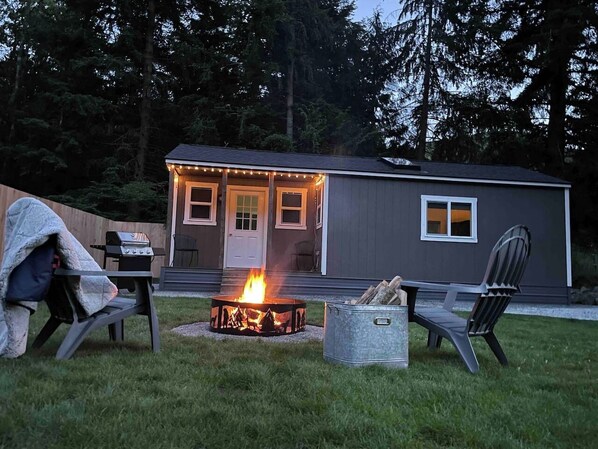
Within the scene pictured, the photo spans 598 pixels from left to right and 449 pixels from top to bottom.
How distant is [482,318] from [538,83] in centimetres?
1635

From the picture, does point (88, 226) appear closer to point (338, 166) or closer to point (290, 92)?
point (338, 166)

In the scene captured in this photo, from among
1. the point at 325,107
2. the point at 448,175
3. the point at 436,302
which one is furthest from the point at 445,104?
the point at 436,302

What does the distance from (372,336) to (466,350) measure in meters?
0.66

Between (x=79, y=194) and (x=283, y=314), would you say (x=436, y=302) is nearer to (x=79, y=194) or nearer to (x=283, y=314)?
(x=283, y=314)

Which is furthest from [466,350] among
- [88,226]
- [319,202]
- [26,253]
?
[88,226]

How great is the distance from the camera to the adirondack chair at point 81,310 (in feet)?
10.0

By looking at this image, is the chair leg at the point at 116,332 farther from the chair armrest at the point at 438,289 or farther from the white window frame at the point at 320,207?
the white window frame at the point at 320,207

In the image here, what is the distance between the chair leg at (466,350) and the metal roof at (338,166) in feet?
23.5

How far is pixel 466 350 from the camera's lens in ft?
10.6

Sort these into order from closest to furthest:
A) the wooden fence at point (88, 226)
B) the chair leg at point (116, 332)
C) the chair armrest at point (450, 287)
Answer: the chair armrest at point (450, 287) < the chair leg at point (116, 332) < the wooden fence at point (88, 226)

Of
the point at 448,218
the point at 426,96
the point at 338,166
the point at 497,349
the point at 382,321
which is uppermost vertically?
the point at 426,96

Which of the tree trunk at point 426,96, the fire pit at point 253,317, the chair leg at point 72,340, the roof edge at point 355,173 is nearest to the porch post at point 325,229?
the roof edge at point 355,173

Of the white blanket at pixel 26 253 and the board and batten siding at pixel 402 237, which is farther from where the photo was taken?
the board and batten siding at pixel 402 237

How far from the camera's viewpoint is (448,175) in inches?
408
